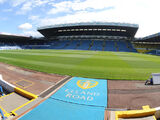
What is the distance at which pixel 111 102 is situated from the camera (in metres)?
5.79

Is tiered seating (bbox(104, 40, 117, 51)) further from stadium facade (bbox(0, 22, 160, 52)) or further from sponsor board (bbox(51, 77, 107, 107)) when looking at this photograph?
sponsor board (bbox(51, 77, 107, 107))

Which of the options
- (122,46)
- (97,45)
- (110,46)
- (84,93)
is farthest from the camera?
(97,45)

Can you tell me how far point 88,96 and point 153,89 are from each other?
520cm

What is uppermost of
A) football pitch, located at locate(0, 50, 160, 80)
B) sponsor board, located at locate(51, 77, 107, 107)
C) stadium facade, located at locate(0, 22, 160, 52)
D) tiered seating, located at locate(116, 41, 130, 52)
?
stadium facade, located at locate(0, 22, 160, 52)

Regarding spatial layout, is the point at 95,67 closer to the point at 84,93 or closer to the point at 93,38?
the point at 84,93

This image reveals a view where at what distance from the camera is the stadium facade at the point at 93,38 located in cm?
5253

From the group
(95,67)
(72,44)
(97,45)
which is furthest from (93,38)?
(95,67)

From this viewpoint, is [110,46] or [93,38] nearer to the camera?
[110,46]

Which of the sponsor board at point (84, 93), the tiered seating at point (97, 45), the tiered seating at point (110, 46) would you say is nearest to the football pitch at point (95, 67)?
the sponsor board at point (84, 93)

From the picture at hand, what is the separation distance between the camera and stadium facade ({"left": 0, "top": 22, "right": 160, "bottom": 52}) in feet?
172

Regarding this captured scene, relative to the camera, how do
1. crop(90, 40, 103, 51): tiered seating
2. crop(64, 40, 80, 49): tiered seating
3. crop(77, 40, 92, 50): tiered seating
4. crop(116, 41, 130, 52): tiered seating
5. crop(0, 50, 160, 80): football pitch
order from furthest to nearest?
crop(64, 40, 80, 49): tiered seating < crop(77, 40, 92, 50): tiered seating < crop(90, 40, 103, 51): tiered seating < crop(116, 41, 130, 52): tiered seating < crop(0, 50, 160, 80): football pitch

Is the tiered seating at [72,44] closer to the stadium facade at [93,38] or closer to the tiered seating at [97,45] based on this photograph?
the stadium facade at [93,38]

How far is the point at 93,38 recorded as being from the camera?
6875 centimetres

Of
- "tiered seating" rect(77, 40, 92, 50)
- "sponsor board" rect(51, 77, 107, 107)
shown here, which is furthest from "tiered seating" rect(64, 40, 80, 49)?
"sponsor board" rect(51, 77, 107, 107)
